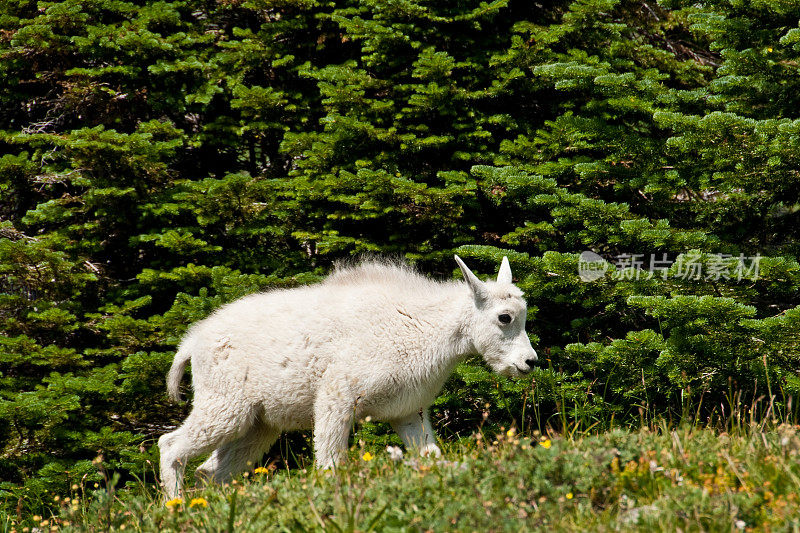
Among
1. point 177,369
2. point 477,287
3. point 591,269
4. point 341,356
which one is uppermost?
point 477,287

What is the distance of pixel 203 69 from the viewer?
934 cm

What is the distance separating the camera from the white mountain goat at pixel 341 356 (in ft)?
19.8

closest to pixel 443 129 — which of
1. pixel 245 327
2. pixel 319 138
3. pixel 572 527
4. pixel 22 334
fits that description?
pixel 319 138

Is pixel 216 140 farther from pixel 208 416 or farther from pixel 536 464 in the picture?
pixel 536 464

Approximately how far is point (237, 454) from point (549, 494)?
13.0 ft

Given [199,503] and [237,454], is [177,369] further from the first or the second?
[199,503]

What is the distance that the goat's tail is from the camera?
6.84m

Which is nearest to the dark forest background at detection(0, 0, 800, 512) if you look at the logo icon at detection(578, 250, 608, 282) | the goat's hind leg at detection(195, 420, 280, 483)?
the logo icon at detection(578, 250, 608, 282)

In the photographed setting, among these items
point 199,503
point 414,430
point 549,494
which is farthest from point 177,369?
point 549,494

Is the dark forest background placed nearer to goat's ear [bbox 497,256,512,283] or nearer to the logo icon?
the logo icon

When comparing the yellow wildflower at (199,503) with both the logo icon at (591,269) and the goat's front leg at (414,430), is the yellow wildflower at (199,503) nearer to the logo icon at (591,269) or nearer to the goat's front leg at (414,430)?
the goat's front leg at (414,430)

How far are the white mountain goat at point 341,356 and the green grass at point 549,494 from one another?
141 centimetres

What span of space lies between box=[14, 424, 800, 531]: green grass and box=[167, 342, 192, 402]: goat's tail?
2290mm

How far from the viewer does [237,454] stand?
23.0 feet
